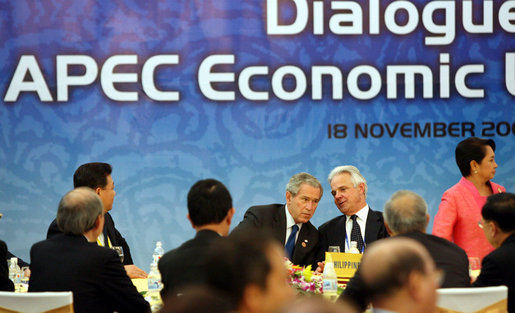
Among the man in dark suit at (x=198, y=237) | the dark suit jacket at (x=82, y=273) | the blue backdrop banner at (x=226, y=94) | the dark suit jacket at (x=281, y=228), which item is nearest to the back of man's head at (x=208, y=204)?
the man in dark suit at (x=198, y=237)

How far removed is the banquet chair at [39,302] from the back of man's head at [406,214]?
4.79ft

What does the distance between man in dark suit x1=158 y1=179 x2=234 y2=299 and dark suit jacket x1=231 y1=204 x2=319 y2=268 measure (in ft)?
5.13

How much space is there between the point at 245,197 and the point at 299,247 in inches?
61.1

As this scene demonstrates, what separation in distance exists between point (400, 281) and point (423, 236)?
130 centimetres

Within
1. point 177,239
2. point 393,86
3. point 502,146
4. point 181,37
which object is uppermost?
point 181,37

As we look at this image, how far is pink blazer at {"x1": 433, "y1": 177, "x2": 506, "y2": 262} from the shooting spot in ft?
16.0

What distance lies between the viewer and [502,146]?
643 centimetres

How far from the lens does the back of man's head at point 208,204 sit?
321cm

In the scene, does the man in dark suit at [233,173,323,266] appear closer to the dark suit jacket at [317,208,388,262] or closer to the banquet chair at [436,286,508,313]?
the dark suit jacket at [317,208,388,262]

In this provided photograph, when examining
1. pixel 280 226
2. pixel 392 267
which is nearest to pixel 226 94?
pixel 280 226

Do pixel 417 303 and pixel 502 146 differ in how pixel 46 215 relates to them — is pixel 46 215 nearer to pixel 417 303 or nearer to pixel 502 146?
pixel 502 146

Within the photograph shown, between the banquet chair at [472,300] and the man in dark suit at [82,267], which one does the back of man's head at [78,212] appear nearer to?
the man in dark suit at [82,267]

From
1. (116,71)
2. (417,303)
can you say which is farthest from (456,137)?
(417,303)

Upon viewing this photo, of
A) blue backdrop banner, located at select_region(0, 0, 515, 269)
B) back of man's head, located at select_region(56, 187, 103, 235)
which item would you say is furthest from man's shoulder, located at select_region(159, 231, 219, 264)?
blue backdrop banner, located at select_region(0, 0, 515, 269)
